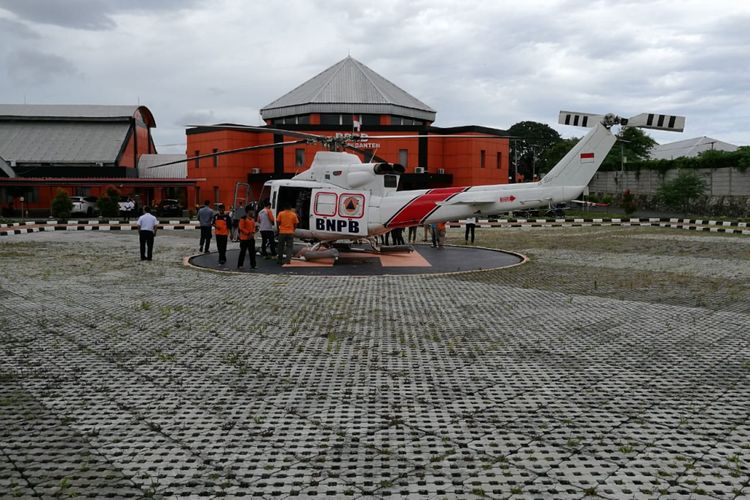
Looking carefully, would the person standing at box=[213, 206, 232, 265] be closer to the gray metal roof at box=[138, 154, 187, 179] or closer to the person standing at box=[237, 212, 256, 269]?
the person standing at box=[237, 212, 256, 269]

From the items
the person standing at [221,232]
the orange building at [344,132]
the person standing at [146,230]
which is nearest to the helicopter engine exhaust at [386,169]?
the person standing at [221,232]

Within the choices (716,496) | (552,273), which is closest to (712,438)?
(716,496)

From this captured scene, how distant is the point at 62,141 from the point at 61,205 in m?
15.4

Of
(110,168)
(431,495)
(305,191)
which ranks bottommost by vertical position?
(431,495)

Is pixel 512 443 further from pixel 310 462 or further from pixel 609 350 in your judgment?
pixel 609 350

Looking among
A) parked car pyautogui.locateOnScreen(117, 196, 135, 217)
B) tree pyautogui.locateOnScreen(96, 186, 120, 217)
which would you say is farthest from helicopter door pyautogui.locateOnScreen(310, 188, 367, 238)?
parked car pyautogui.locateOnScreen(117, 196, 135, 217)

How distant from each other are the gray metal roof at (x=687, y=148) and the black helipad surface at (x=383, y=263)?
5455 centimetres

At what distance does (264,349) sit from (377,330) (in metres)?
1.61

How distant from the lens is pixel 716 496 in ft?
11.4

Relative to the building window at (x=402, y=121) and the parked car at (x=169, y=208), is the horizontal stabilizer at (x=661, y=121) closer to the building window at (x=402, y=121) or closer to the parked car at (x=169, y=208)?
the building window at (x=402, y=121)

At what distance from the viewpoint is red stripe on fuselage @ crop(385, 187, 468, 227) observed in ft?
48.1

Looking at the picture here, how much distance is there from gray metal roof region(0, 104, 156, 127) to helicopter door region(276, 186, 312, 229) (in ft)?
138

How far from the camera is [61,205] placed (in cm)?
3672

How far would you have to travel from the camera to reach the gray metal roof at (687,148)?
203 feet
